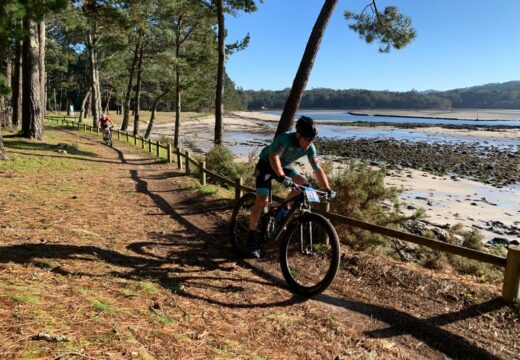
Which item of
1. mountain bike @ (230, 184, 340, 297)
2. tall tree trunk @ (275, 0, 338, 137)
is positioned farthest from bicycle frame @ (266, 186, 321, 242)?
tall tree trunk @ (275, 0, 338, 137)

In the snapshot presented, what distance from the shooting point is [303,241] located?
503 centimetres

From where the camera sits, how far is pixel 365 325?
13.8 feet

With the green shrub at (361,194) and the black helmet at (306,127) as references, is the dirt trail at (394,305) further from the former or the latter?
the green shrub at (361,194)

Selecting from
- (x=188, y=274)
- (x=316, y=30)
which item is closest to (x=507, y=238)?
(x=316, y=30)

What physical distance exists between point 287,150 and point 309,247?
4.17 ft

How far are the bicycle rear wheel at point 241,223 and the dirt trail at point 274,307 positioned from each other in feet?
0.71

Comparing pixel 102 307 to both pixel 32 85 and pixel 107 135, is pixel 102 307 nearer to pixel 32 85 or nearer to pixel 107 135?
pixel 32 85

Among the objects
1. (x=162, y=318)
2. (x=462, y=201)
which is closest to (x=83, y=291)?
(x=162, y=318)

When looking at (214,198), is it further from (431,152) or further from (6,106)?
(431,152)

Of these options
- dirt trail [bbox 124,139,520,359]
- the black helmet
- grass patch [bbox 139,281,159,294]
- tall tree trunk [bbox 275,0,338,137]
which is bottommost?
dirt trail [bbox 124,139,520,359]

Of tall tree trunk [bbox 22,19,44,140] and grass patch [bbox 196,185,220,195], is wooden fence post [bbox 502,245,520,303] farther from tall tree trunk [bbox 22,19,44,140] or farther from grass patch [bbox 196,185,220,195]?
tall tree trunk [bbox 22,19,44,140]

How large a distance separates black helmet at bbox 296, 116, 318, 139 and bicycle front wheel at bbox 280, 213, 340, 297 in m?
0.97

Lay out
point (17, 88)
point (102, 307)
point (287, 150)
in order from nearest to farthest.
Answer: point (102, 307)
point (287, 150)
point (17, 88)

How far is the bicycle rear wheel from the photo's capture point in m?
Answer: 6.16
